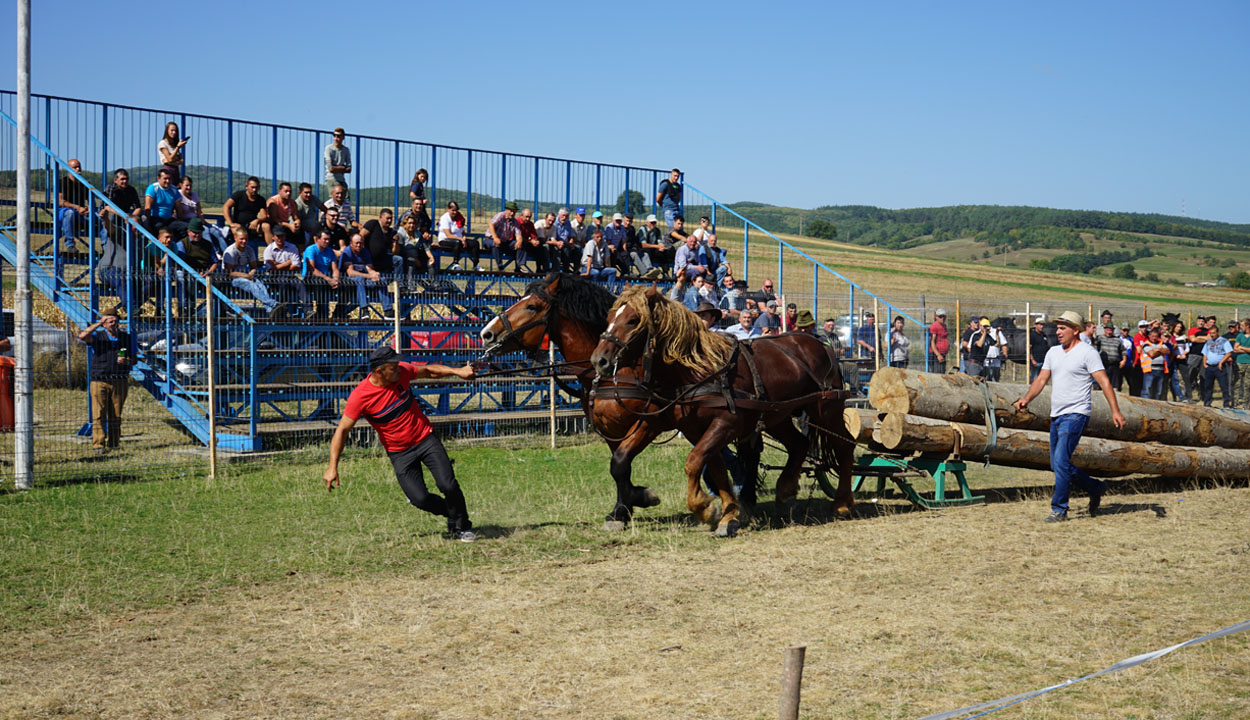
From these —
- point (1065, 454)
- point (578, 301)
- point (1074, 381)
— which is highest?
point (578, 301)

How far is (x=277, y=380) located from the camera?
48.5 feet

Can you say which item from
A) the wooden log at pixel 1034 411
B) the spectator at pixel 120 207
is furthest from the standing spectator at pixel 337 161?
the wooden log at pixel 1034 411

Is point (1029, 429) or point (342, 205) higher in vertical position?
point (342, 205)

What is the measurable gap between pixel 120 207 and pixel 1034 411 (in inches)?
451

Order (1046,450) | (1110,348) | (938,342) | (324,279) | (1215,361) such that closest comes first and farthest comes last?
(1046,450) → (324,279) → (938,342) → (1110,348) → (1215,361)

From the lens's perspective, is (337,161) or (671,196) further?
(671,196)

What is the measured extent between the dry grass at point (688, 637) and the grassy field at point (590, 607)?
0.02 m

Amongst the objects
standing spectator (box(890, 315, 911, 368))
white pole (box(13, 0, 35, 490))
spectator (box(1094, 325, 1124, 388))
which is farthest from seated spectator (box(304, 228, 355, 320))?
spectator (box(1094, 325, 1124, 388))

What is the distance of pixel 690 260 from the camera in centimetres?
2023

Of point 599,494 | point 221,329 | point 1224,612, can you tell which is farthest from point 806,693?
point 221,329

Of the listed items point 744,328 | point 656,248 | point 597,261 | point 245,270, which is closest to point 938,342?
point 656,248

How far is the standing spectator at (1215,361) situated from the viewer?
23250 millimetres

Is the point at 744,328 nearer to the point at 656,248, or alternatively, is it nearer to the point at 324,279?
the point at 656,248

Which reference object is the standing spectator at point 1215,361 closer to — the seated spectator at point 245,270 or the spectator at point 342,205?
the spectator at point 342,205
